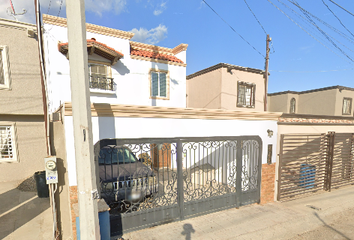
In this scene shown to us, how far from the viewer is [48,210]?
5.61 m

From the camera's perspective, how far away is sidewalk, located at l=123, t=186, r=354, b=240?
4.55 meters

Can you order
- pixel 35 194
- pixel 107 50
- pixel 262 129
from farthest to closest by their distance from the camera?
pixel 107 50 < pixel 35 194 < pixel 262 129

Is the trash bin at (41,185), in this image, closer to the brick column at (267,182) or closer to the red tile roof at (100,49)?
the red tile roof at (100,49)

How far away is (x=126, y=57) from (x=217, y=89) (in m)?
6.32

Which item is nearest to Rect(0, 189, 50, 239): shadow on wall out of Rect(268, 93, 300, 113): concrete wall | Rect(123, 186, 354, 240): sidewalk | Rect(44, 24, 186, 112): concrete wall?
Rect(123, 186, 354, 240): sidewalk

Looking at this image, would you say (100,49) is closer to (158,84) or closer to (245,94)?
(158,84)

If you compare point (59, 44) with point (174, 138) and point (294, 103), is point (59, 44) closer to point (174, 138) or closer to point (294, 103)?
point (174, 138)

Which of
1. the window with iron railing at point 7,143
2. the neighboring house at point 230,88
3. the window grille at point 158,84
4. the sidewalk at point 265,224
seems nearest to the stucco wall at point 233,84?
the neighboring house at point 230,88

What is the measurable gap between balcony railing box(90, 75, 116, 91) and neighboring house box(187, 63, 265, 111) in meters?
6.73

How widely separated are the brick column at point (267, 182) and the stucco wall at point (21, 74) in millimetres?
10789

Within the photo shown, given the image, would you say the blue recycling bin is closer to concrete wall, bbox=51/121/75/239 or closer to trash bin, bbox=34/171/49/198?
concrete wall, bbox=51/121/75/239

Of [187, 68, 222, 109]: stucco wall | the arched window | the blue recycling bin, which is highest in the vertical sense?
[187, 68, 222, 109]: stucco wall

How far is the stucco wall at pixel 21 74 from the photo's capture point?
805 cm

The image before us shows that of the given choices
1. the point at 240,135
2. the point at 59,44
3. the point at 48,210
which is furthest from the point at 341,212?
the point at 59,44
